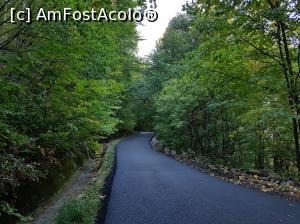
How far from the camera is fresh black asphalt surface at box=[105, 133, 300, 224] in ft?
18.0

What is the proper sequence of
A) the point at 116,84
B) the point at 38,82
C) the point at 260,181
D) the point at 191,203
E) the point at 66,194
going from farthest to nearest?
the point at 116,84, the point at 260,181, the point at 66,194, the point at 191,203, the point at 38,82

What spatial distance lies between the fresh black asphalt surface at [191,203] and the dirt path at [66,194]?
110 cm

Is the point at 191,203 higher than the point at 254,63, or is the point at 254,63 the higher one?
the point at 254,63

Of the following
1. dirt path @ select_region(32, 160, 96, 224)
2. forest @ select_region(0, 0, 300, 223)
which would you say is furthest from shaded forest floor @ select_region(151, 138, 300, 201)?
dirt path @ select_region(32, 160, 96, 224)

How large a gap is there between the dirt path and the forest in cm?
46

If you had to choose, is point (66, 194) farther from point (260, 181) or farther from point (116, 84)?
point (260, 181)

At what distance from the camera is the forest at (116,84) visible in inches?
205

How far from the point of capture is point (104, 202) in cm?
630

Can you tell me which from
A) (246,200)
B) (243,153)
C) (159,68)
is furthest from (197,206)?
(159,68)

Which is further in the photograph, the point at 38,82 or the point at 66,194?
the point at 66,194

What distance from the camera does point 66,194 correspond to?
789cm

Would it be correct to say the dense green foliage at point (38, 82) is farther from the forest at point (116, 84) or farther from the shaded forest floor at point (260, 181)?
the shaded forest floor at point (260, 181)

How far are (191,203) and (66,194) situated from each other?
341 cm

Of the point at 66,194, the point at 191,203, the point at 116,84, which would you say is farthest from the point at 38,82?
the point at 191,203
